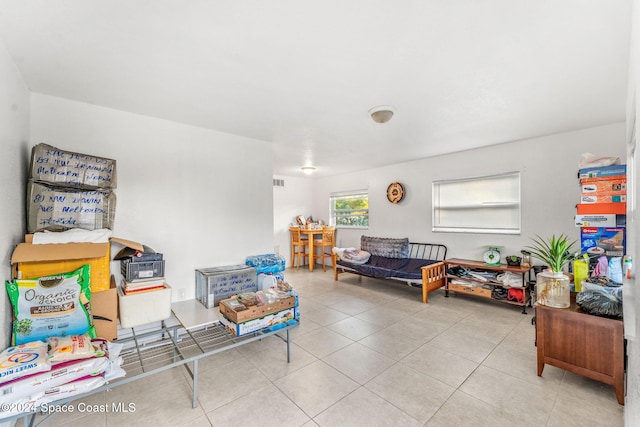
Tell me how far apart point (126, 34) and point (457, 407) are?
319 centimetres

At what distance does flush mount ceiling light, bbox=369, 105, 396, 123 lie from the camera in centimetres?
254

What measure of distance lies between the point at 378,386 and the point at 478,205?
3.50 metres

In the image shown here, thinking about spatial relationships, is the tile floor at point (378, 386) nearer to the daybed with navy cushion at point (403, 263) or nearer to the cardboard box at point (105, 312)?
the cardboard box at point (105, 312)

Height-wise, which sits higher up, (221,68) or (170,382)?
(221,68)

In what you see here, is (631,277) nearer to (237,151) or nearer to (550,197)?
(550,197)

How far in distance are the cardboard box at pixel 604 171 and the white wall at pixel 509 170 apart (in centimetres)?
111

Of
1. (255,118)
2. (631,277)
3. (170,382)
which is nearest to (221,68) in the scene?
(255,118)

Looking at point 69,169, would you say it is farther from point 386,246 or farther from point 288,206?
point 288,206

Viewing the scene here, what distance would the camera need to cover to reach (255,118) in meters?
2.81

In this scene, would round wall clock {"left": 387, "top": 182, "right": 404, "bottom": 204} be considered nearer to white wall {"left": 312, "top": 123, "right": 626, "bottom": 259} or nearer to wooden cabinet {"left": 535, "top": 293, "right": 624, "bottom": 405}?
white wall {"left": 312, "top": 123, "right": 626, "bottom": 259}

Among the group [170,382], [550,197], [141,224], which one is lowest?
[170,382]

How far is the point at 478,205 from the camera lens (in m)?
4.30

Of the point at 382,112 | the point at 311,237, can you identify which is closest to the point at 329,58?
the point at 382,112

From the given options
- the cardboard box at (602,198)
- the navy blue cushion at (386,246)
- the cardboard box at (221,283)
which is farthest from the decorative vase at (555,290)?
the navy blue cushion at (386,246)
